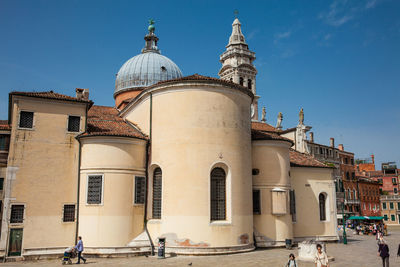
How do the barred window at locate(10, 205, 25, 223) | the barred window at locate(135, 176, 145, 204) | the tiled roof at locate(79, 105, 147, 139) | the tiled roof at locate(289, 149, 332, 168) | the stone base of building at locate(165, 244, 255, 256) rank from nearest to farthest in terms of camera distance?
the stone base of building at locate(165, 244, 255, 256)
the barred window at locate(10, 205, 25, 223)
the barred window at locate(135, 176, 145, 204)
the tiled roof at locate(79, 105, 147, 139)
the tiled roof at locate(289, 149, 332, 168)

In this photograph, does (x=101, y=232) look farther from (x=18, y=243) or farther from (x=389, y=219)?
(x=389, y=219)

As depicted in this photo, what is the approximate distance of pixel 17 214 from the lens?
19750 mm

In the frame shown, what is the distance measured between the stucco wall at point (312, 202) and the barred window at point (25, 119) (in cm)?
1852

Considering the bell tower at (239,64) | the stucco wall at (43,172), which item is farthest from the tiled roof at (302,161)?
the bell tower at (239,64)

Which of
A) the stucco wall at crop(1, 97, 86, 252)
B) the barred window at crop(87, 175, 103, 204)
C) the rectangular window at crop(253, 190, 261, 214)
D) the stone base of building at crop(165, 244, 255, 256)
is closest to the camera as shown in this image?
the stone base of building at crop(165, 244, 255, 256)

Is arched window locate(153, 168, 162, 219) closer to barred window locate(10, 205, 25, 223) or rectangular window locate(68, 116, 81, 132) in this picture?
rectangular window locate(68, 116, 81, 132)

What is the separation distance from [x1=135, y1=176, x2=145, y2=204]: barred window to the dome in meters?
14.7

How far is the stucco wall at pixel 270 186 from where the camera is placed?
2347 centimetres

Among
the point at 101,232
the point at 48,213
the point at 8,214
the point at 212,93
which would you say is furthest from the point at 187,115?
the point at 8,214

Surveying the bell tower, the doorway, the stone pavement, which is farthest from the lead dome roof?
the stone pavement

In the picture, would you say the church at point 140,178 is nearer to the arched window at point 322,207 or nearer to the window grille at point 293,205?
the window grille at point 293,205

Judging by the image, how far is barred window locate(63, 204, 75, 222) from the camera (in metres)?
20.7

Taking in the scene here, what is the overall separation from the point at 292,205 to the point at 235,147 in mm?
7996

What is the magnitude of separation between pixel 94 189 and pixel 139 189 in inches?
104
